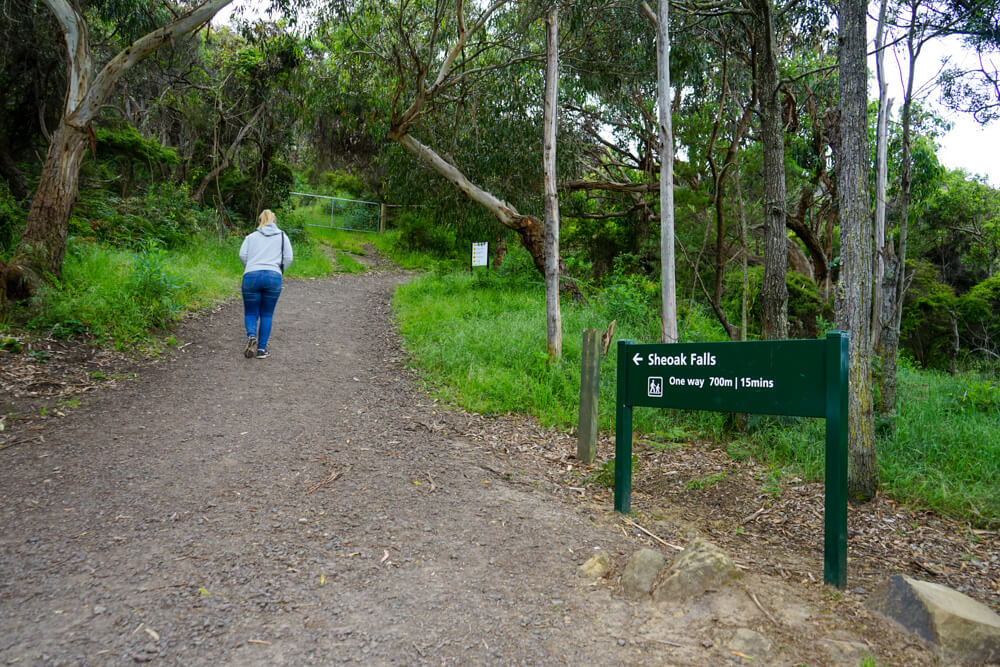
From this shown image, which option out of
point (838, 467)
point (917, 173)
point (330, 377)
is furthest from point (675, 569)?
point (917, 173)

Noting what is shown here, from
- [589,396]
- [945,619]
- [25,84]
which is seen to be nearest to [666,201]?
[589,396]

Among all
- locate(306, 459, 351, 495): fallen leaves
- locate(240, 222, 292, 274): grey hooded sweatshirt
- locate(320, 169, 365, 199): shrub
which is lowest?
locate(306, 459, 351, 495): fallen leaves

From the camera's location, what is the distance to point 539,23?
11773mm

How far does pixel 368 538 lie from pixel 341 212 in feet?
76.0

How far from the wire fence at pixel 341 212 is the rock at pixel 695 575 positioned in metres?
22.7

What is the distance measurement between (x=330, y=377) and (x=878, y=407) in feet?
20.3

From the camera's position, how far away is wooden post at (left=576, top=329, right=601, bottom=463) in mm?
5363

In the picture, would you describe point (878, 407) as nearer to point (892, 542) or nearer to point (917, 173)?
point (892, 542)

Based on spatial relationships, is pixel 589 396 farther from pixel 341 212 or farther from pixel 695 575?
pixel 341 212

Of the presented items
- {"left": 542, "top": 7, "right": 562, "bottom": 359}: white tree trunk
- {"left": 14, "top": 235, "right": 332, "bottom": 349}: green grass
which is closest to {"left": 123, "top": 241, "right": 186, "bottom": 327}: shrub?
{"left": 14, "top": 235, "right": 332, "bottom": 349}: green grass

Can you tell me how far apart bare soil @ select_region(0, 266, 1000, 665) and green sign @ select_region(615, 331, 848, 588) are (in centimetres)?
52

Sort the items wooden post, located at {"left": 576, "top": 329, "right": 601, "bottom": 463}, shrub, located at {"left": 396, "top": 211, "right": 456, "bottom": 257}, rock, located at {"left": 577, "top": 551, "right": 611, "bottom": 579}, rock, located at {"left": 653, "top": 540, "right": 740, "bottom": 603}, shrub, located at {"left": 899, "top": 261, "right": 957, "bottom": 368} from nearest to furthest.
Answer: rock, located at {"left": 653, "top": 540, "right": 740, "bottom": 603}
rock, located at {"left": 577, "top": 551, "right": 611, "bottom": 579}
wooden post, located at {"left": 576, "top": 329, "right": 601, "bottom": 463}
shrub, located at {"left": 899, "top": 261, "right": 957, "bottom": 368}
shrub, located at {"left": 396, "top": 211, "right": 456, "bottom": 257}

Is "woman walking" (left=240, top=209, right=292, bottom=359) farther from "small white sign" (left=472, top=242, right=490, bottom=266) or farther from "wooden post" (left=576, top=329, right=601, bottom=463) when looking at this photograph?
"small white sign" (left=472, top=242, right=490, bottom=266)

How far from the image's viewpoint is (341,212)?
82.9ft
